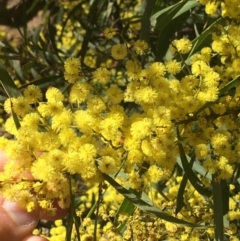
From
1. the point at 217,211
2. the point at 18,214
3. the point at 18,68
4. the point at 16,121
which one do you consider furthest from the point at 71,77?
the point at 18,68

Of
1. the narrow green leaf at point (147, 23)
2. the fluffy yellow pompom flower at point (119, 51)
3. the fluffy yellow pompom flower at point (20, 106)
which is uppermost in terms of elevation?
the narrow green leaf at point (147, 23)

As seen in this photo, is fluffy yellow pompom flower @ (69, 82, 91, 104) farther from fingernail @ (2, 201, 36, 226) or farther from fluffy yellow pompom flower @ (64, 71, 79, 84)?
fingernail @ (2, 201, 36, 226)

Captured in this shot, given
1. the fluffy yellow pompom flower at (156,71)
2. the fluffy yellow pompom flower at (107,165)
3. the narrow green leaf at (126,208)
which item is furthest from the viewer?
the narrow green leaf at (126,208)

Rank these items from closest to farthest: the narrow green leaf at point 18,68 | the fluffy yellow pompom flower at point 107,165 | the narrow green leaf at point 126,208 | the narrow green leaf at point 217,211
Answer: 1. the fluffy yellow pompom flower at point 107,165
2. the narrow green leaf at point 217,211
3. the narrow green leaf at point 126,208
4. the narrow green leaf at point 18,68

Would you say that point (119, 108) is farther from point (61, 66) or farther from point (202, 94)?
point (61, 66)

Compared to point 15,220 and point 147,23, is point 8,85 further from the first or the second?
point 147,23

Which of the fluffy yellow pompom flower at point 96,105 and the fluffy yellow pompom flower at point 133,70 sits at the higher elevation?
the fluffy yellow pompom flower at point 133,70

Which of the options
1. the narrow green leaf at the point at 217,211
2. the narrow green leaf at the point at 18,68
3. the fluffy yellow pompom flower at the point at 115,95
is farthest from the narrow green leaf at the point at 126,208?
the narrow green leaf at the point at 18,68

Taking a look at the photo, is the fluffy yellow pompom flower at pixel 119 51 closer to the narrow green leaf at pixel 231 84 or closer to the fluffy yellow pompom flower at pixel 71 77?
the fluffy yellow pompom flower at pixel 71 77
